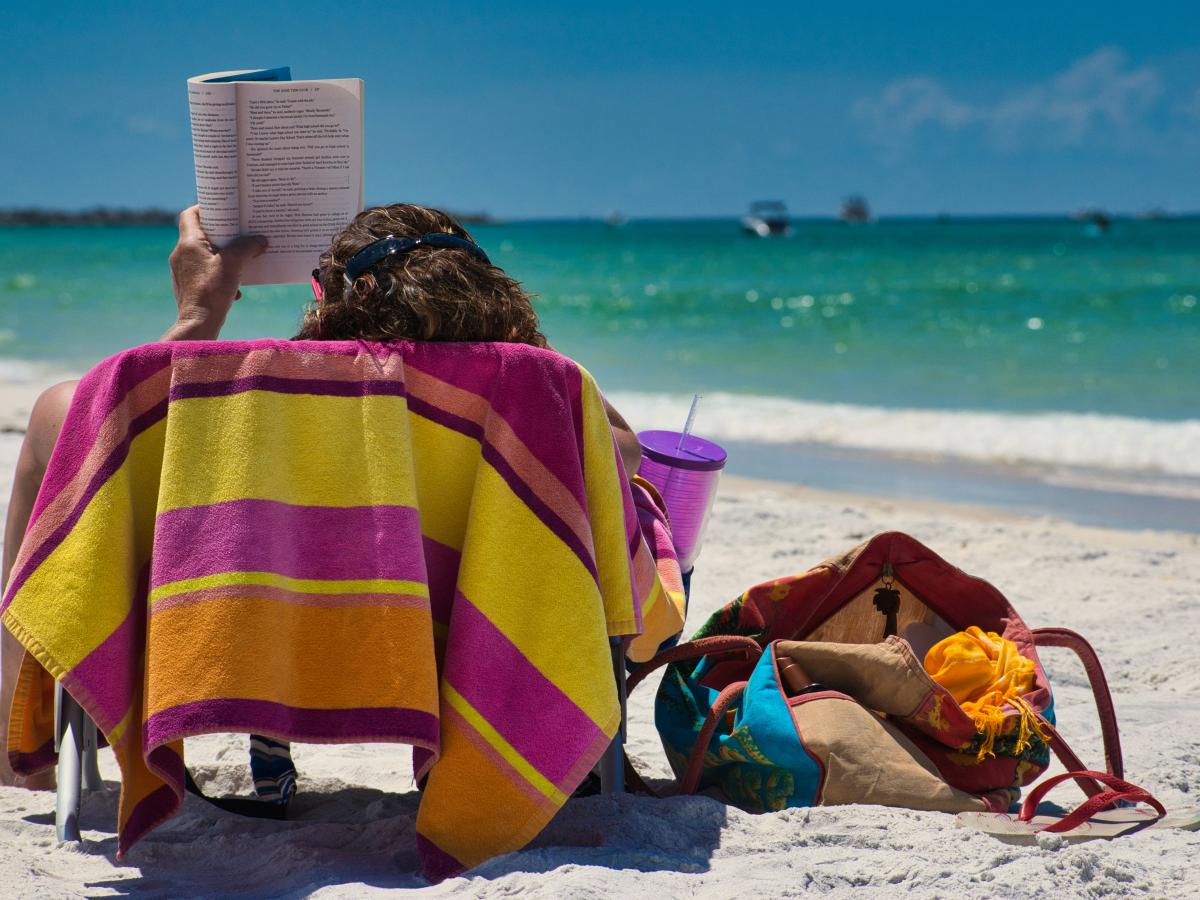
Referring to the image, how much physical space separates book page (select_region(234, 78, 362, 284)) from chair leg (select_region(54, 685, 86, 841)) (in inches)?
32.2

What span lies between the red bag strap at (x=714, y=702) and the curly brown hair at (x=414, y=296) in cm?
62

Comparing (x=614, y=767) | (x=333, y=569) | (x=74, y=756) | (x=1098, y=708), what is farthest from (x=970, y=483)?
(x=74, y=756)

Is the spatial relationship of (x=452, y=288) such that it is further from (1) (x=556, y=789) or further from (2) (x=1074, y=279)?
(2) (x=1074, y=279)

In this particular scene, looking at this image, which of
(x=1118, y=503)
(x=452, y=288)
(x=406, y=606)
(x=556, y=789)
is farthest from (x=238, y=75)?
(x=1118, y=503)

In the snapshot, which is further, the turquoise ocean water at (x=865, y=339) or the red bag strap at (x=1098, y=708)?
the turquoise ocean water at (x=865, y=339)

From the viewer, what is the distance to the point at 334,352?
6.06 feet

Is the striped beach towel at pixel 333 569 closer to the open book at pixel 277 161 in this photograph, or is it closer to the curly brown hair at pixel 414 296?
the curly brown hair at pixel 414 296

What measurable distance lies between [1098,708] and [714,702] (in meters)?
0.74

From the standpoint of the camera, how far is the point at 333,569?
1836 millimetres

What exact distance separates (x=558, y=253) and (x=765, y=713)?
45.3 metres

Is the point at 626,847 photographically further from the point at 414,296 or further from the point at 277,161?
the point at 277,161

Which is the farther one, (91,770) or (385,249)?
(91,770)

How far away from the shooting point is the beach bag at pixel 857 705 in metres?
2.09

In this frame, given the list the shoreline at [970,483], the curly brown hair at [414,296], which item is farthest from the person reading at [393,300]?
the shoreline at [970,483]
